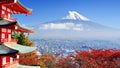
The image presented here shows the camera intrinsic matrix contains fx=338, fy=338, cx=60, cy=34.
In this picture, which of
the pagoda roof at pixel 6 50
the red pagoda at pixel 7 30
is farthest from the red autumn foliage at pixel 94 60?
the pagoda roof at pixel 6 50

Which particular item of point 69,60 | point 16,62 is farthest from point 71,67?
point 16,62

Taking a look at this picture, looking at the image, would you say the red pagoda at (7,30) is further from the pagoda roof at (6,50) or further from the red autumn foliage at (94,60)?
the red autumn foliage at (94,60)

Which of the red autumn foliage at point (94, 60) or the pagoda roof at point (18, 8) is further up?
the pagoda roof at point (18, 8)

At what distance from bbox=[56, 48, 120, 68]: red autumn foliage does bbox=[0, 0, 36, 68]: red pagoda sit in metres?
27.7

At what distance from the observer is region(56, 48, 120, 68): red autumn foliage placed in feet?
161

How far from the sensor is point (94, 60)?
50.8 m

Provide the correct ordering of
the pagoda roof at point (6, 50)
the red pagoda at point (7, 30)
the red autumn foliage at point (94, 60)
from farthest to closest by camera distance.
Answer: the red autumn foliage at point (94, 60), the red pagoda at point (7, 30), the pagoda roof at point (6, 50)

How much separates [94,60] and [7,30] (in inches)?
1226

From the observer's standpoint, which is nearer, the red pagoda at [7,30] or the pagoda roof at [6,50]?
the pagoda roof at [6,50]

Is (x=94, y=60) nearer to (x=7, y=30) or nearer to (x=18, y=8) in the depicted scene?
(x=18, y=8)

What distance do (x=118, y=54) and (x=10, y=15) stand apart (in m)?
30.4

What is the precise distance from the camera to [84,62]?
50781mm

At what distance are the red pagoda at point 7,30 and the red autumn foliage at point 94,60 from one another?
27.7 metres

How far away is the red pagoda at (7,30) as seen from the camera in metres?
18.2
